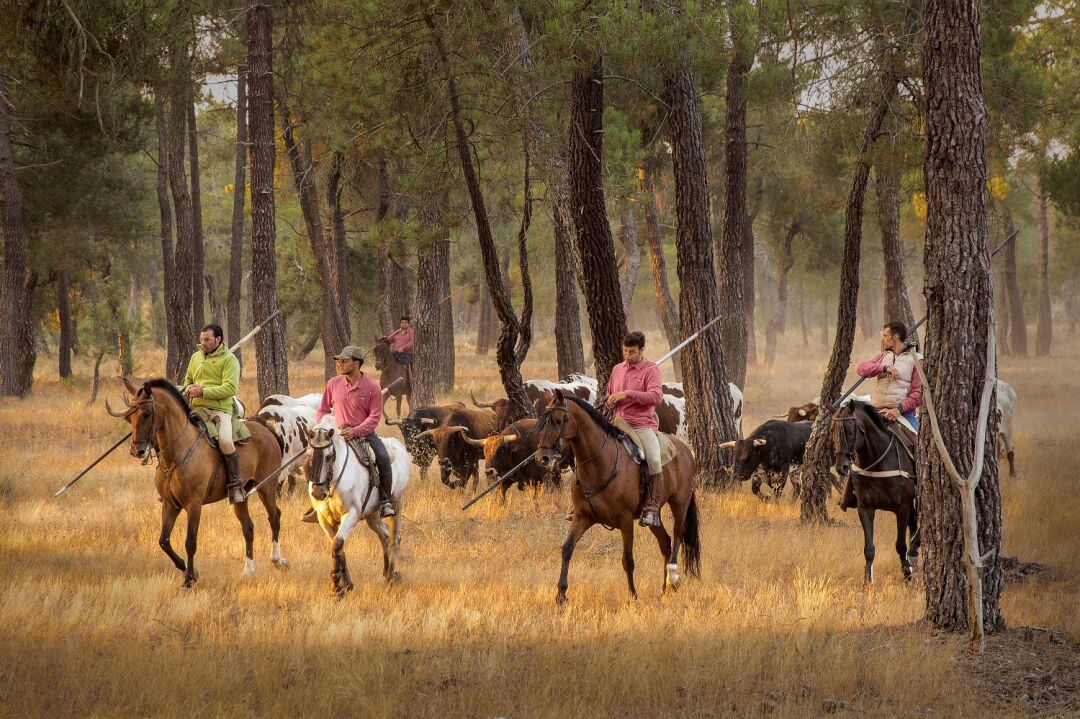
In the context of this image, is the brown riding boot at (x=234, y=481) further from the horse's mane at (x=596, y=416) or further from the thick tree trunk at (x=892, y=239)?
the thick tree trunk at (x=892, y=239)

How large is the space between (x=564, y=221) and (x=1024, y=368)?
29931mm

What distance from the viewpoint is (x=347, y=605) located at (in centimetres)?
897

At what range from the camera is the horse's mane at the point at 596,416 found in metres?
9.36

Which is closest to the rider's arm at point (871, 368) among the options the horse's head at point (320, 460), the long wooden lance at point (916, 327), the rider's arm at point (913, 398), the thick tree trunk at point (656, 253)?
the long wooden lance at point (916, 327)

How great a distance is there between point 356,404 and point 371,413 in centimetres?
17

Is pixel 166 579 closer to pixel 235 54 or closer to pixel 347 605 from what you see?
pixel 347 605

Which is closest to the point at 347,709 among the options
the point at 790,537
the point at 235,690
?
the point at 235,690

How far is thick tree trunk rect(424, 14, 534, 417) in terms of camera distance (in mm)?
14398

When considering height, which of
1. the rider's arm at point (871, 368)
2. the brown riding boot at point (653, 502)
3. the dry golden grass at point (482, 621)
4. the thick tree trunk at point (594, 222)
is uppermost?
the thick tree trunk at point (594, 222)

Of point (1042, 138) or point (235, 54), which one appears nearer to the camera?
point (235, 54)

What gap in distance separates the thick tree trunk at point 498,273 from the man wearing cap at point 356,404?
460 centimetres

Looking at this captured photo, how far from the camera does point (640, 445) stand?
9.78 metres

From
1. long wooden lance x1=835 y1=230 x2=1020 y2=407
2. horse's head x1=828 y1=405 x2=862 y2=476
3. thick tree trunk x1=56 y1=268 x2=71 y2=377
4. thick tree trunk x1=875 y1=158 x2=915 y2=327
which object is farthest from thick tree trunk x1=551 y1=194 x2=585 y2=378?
thick tree trunk x1=56 y1=268 x2=71 y2=377

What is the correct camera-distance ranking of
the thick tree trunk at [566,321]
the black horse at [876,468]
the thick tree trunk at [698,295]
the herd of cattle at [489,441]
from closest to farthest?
the black horse at [876,468], the herd of cattle at [489,441], the thick tree trunk at [698,295], the thick tree trunk at [566,321]
